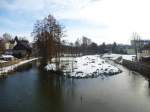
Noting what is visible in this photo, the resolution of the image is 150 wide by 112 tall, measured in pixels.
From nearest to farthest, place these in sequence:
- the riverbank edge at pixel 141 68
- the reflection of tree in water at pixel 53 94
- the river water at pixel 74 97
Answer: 1. the river water at pixel 74 97
2. the reflection of tree in water at pixel 53 94
3. the riverbank edge at pixel 141 68

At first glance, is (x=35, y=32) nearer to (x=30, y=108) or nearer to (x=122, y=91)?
(x=122, y=91)

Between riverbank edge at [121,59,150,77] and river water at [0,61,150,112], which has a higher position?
riverbank edge at [121,59,150,77]

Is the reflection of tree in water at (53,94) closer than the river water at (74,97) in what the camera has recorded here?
No

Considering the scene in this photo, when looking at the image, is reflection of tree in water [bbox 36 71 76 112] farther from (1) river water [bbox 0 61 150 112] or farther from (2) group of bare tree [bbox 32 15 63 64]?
(2) group of bare tree [bbox 32 15 63 64]

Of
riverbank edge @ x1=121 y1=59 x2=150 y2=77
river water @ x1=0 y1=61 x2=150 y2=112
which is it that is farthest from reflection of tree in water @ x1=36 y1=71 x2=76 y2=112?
riverbank edge @ x1=121 y1=59 x2=150 y2=77

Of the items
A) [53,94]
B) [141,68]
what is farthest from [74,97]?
[141,68]

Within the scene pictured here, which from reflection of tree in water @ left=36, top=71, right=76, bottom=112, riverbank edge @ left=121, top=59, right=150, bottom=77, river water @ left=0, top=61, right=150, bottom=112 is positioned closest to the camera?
river water @ left=0, top=61, right=150, bottom=112

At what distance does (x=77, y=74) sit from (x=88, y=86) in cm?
887

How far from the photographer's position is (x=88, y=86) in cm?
3052

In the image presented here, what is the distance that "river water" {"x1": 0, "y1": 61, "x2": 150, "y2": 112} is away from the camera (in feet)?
68.4

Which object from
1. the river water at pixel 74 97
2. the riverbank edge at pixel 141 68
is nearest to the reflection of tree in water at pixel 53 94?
the river water at pixel 74 97

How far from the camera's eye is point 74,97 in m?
24.7

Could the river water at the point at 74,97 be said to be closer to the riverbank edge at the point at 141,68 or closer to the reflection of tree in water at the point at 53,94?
the reflection of tree in water at the point at 53,94

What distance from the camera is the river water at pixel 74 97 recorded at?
20.9m
